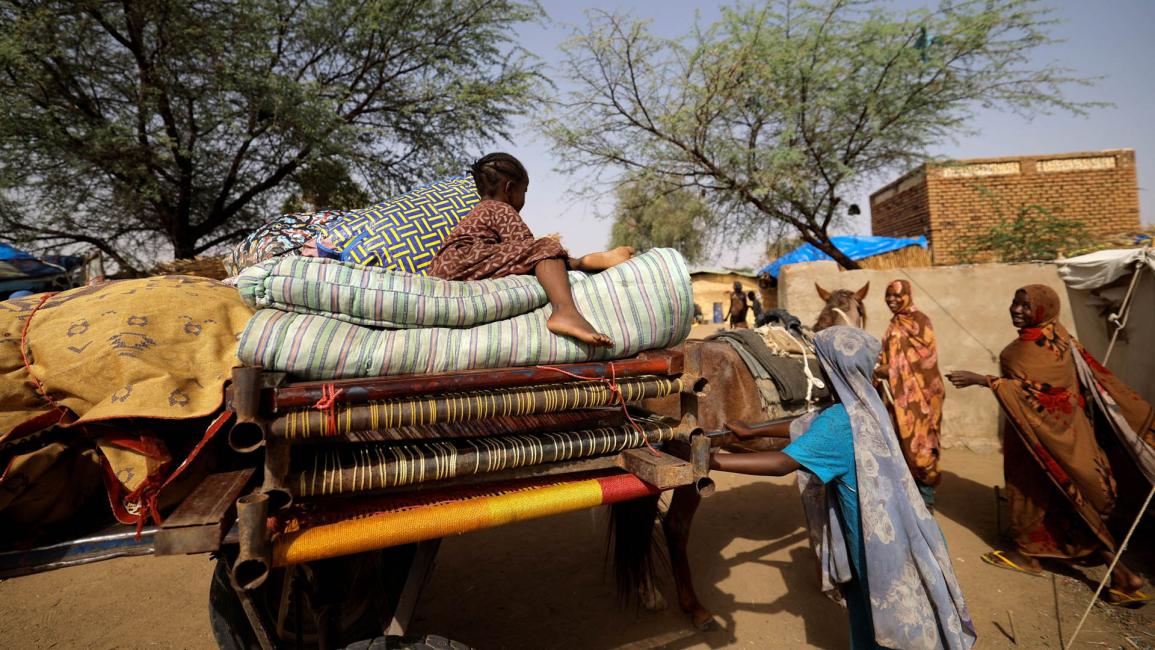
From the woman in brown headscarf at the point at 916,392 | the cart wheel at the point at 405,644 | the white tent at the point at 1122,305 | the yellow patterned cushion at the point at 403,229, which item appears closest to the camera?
the cart wheel at the point at 405,644

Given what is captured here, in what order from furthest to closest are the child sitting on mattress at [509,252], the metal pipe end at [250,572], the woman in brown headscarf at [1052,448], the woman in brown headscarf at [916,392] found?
the woman in brown headscarf at [916,392], the woman in brown headscarf at [1052,448], the child sitting on mattress at [509,252], the metal pipe end at [250,572]

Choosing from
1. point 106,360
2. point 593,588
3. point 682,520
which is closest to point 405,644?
point 106,360

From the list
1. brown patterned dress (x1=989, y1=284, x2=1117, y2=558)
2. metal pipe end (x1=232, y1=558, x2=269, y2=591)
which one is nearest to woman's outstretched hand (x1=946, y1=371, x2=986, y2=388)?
brown patterned dress (x1=989, y1=284, x2=1117, y2=558)

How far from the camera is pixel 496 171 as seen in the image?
7.93 feet

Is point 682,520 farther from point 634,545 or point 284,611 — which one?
point 284,611

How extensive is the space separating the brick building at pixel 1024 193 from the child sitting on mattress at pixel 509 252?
10980mm

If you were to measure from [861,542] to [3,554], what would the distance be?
2851mm

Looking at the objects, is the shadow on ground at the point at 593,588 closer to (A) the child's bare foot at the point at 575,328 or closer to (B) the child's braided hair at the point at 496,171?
(A) the child's bare foot at the point at 575,328

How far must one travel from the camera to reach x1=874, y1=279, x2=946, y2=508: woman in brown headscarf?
418cm

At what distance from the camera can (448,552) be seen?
437 cm

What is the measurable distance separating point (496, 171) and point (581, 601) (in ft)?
9.22

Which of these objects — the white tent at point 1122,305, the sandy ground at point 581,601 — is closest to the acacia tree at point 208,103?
the sandy ground at point 581,601

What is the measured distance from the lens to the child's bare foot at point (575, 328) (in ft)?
5.74

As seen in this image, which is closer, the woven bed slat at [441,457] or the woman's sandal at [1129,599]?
the woven bed slat at [441,457]
